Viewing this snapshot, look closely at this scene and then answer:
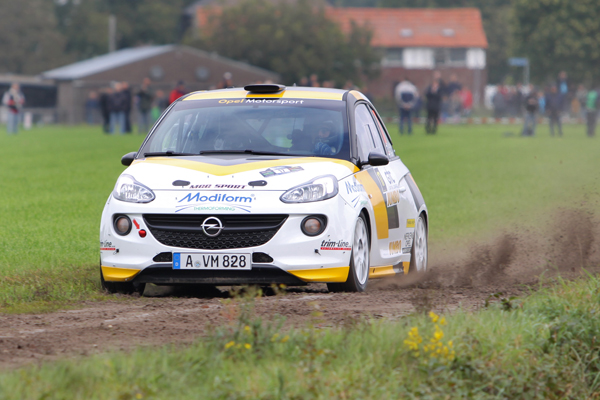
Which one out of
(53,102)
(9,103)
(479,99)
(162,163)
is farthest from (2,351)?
(479,99)

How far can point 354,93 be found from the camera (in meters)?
9.10

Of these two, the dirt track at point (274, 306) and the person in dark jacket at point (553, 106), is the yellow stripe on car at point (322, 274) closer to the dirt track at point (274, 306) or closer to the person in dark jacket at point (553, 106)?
the dirt track at point (274, 306)

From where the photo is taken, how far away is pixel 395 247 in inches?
335

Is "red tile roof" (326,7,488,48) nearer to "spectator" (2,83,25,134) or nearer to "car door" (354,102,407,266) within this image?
"spectator" (2,83,25,134)

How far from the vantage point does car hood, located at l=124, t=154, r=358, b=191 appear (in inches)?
283

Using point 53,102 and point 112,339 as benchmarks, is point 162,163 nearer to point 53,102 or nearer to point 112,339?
point 112,339

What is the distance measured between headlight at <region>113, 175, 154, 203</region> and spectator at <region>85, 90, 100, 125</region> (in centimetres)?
5537

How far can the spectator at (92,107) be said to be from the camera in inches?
2424

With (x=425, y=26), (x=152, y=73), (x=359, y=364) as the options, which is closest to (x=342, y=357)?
(x=359, y=364)

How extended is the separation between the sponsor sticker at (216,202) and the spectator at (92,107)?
55906 millimetres

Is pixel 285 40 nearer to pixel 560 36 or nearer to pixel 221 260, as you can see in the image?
pixel 560 36

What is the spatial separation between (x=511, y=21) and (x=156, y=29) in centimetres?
3414

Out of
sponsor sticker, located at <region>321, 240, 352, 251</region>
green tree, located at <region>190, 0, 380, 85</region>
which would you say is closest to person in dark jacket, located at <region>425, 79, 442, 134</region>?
sponsor sticker, located at <region>321, 240, 352, 251</region>

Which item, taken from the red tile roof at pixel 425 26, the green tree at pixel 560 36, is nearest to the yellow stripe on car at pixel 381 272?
the green tree at pixel 560 36
